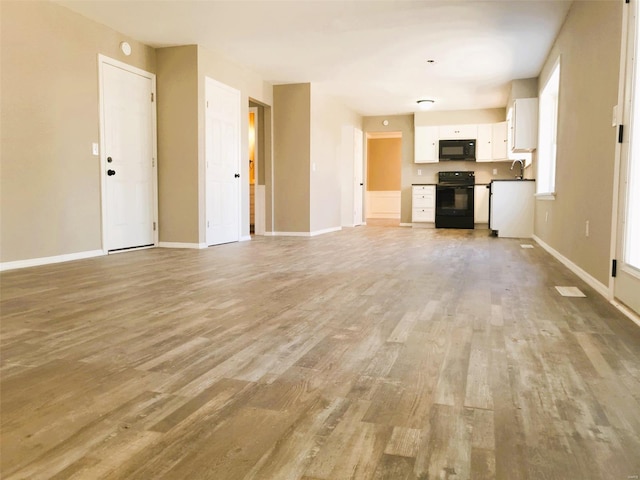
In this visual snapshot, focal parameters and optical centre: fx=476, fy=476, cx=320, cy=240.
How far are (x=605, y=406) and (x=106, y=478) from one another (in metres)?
1.27

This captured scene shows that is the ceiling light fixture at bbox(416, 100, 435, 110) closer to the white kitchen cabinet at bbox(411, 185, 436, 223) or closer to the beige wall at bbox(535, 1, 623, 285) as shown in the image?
the white kitchen cabinet at bbox(411, 185, 436, 223)

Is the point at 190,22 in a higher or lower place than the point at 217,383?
higher

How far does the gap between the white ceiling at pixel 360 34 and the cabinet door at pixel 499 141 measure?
1.94 metres

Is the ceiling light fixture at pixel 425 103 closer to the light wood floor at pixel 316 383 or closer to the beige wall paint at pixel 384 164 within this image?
the beige wall paint at pixel 384 164

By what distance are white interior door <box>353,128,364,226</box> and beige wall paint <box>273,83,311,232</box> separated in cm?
276

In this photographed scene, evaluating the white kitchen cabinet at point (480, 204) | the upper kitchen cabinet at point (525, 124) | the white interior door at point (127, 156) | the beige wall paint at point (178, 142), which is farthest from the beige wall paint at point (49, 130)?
the white kitchen cabinet at point (480, 204)

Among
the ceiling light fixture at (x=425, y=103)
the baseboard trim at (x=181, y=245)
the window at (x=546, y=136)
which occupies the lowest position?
the baseboard trim at (x=181, y=245)

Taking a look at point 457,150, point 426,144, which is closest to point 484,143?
point 457,150

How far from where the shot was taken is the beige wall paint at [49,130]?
396 cm

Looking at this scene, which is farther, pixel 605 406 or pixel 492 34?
pixel 492 34

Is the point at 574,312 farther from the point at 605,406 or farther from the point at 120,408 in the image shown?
the point at 120,408

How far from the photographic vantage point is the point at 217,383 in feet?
4.87

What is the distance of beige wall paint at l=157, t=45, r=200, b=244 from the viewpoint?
5.68m

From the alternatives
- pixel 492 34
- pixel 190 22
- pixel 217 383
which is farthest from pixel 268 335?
pixel 492 34
